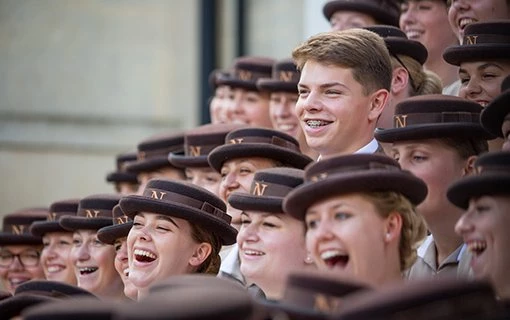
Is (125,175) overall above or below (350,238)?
below

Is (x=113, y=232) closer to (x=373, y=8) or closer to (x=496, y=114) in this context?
(x=496, y=114)

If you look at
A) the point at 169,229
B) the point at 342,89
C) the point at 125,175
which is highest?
the point at 342,89

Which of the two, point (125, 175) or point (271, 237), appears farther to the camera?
point (125, 175)

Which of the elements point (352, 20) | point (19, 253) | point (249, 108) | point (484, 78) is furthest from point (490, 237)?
point (19, 253)

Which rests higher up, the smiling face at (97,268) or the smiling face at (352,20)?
the smiling face at (352,20)

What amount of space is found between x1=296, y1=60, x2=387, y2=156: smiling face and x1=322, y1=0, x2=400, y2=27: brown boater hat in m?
2.47

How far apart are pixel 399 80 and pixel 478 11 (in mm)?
811

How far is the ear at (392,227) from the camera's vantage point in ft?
22.6

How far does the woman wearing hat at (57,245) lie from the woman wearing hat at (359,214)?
12.2ft

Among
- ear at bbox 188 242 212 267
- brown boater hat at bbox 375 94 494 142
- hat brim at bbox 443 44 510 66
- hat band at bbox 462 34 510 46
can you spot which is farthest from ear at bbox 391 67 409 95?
ear at bbox 188 242 212 267

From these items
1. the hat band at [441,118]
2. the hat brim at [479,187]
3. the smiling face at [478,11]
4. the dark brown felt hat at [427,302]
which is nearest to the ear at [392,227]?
the hat brim at [479,187]

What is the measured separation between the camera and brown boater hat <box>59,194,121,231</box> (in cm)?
969

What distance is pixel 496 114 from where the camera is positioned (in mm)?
7703

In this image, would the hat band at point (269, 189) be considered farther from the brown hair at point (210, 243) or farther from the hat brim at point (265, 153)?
the hat brim at point (265, 153)
